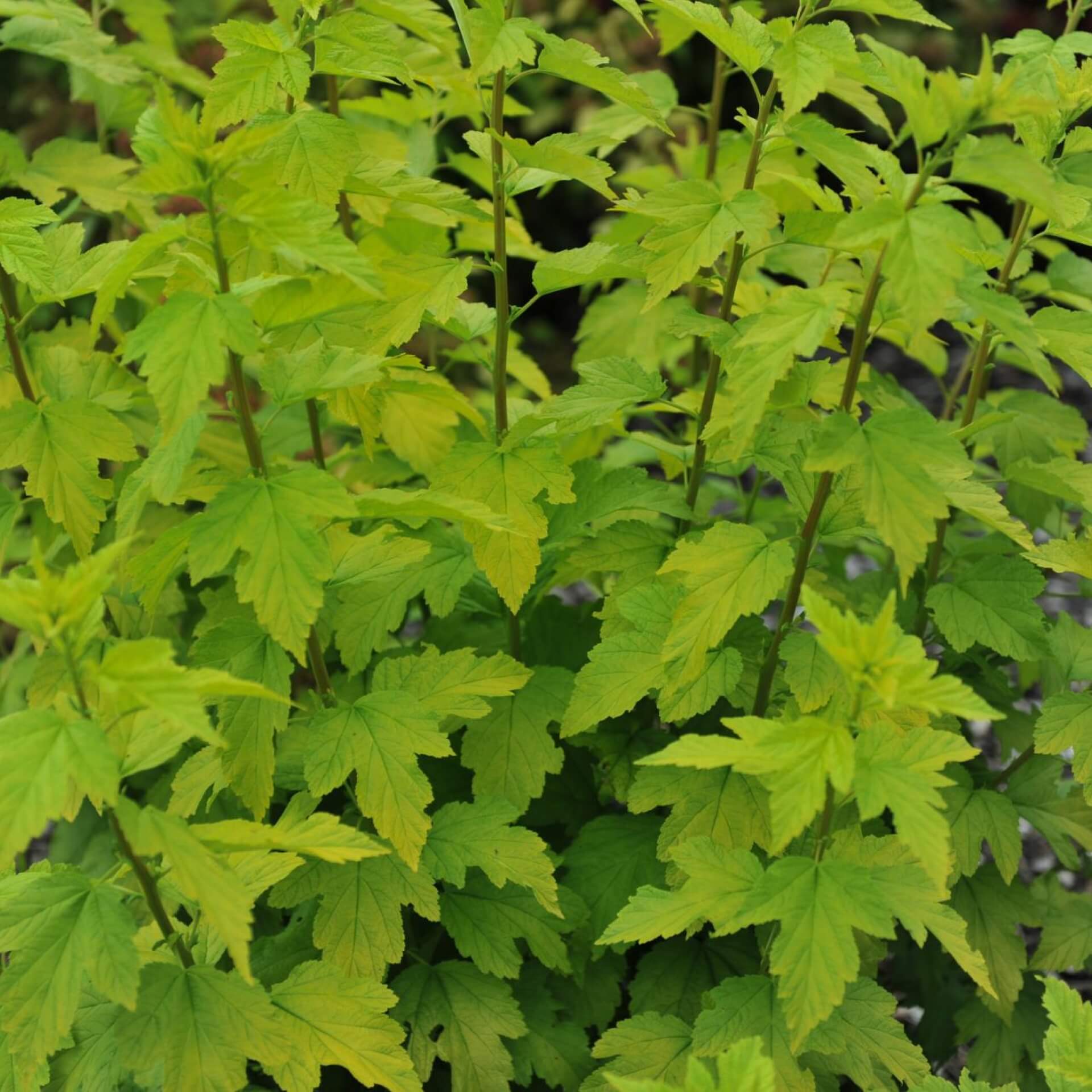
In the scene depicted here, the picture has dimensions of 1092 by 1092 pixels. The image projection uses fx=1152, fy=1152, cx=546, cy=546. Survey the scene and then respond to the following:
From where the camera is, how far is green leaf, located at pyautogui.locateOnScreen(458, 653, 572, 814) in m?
2.09

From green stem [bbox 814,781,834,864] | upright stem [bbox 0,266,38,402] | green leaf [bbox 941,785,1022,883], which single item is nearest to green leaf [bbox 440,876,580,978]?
green stem [bbox 814,781,834,864]

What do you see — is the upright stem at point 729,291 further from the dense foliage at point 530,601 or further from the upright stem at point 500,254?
the upright stem at point 500,254

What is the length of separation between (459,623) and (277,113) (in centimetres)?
110

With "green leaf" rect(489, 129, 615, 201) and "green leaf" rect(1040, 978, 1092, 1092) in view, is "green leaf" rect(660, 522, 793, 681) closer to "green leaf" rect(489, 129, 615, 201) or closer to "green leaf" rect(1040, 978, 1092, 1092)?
"green leaf" rect(489, 129, 615, 201)

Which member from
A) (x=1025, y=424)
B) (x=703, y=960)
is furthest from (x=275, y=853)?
(x=1025, y=424)

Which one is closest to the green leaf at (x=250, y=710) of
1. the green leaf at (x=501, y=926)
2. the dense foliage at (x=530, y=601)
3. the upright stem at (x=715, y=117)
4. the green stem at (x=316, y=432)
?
the dense foliage at (x=530, y=601)

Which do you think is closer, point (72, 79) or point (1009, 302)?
point (1009, 302)

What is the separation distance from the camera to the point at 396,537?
194 centimetres

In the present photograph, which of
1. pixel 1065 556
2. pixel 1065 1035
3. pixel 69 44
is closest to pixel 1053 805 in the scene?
pixel 1065 556

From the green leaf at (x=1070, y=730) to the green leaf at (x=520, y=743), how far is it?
2.69ft

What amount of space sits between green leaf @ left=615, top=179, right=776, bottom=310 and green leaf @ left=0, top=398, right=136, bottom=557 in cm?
94

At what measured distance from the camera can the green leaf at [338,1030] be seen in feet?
5.36

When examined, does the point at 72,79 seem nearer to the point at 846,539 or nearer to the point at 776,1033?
the point at 846,539

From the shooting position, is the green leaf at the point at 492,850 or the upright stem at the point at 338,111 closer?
the green leaf at the point at 492,850
